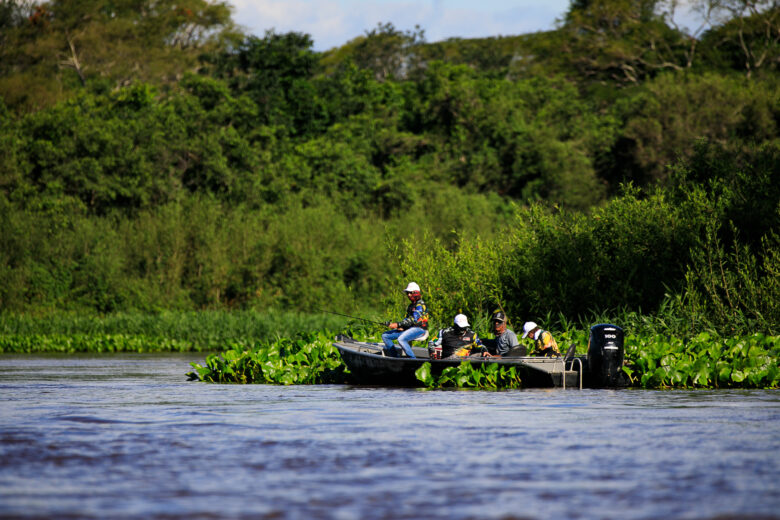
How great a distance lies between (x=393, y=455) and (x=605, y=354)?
7700 millimetres

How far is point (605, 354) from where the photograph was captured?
17.9m

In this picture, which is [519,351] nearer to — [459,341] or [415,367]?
[459,341]

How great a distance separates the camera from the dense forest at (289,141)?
151 feet

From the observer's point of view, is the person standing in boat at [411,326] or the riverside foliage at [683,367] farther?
the person standing in boat at [411,326]

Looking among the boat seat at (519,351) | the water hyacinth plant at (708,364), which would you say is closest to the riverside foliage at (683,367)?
the water hyacinth plant at (708,364)

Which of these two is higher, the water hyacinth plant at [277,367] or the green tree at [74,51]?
the green tree at [74,51]

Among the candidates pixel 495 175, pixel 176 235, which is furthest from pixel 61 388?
pixel 495 175

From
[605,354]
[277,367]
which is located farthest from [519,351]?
[277,367]

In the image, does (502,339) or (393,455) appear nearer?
(393,455)

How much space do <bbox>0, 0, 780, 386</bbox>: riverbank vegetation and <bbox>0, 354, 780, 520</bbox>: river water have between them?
14.2m

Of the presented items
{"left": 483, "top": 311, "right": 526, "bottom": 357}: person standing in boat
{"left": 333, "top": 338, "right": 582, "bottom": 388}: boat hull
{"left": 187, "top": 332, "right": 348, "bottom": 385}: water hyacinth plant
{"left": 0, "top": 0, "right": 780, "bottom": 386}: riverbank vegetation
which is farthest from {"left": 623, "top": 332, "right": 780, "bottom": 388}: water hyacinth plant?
{"left": 0, "top": 0, "right": 780, "bottom": 386}: riverbank vegetation

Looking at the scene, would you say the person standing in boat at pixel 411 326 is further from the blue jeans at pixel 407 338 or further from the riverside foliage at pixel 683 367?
the riverside foliage at pixel 683 367

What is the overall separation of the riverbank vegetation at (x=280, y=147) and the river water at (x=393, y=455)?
46.5ft

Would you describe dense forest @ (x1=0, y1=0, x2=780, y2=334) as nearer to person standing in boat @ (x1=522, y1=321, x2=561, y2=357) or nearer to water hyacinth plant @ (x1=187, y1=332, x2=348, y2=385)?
water hyacinth plant @ (x1=187, y1=332, x2=348, y2=385)
